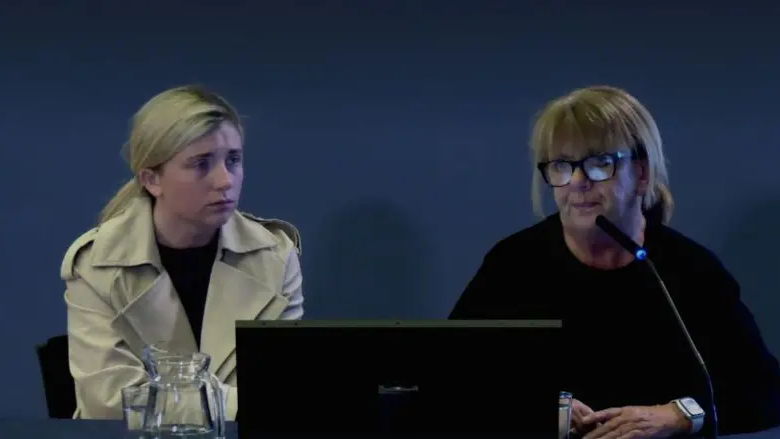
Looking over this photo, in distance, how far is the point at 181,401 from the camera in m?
1.42

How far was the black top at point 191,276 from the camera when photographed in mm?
2221

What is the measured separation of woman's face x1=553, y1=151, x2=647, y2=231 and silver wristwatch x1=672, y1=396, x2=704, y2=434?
43cm

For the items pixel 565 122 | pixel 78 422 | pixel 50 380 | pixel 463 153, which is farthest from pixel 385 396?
pixel 463 153

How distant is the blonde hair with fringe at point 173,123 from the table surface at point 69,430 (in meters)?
0.65

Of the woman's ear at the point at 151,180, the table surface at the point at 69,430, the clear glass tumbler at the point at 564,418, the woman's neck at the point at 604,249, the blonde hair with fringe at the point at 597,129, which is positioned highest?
the blonde hair with fringe at the point at 597,129

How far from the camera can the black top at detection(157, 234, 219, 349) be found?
222 cm

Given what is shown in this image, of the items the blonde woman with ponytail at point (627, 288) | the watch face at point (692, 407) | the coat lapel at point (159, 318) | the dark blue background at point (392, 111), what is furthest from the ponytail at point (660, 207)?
the coat lapel at point (159, 318)

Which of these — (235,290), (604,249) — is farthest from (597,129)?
(235,290)

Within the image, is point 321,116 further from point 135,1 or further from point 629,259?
point 629,259

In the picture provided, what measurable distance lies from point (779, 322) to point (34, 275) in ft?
6.56

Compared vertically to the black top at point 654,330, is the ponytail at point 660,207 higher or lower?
higher

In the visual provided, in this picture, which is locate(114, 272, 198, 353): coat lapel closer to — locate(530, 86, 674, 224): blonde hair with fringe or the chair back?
the chair back

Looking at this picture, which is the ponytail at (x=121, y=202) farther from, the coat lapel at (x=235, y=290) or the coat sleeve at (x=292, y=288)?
the coat sleeve at (x=292, y=288)

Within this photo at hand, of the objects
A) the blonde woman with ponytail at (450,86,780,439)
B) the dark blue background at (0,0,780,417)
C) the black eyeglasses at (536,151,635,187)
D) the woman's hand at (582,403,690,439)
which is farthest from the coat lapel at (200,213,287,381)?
the woman's hand at (582,403,690,439)
